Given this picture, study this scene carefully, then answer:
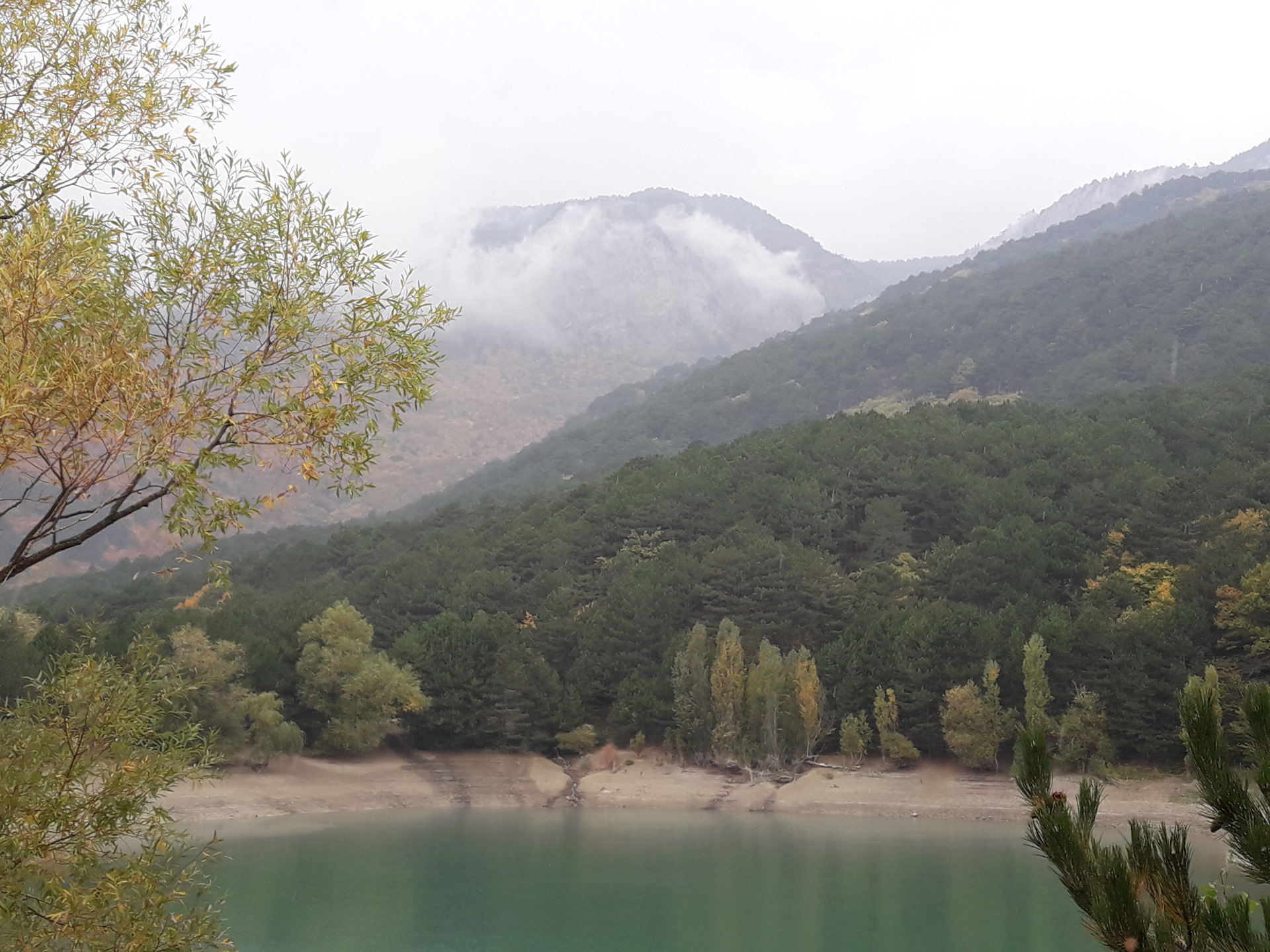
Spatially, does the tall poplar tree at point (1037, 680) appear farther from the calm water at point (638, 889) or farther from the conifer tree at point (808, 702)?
the conifer tree at point (808, 702)

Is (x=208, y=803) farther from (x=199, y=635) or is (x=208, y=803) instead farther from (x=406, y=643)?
(x=406, y=643)

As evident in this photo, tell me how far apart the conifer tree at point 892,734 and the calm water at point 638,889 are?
438 cm

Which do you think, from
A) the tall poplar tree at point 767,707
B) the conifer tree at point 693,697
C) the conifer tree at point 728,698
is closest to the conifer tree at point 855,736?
the tall poplar tree at point 767,707

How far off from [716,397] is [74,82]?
138 metres

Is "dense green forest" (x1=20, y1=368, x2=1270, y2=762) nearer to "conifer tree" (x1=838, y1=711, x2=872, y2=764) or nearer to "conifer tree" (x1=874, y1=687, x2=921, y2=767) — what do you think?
"conifer tree" (x1=874, y1=687, x2=921, y2=767)

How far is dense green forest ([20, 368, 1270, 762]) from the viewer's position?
162ft

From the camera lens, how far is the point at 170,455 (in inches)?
232

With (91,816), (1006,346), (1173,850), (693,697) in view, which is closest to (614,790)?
(693,697)

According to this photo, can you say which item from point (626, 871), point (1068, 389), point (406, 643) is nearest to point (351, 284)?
point (626, 871)

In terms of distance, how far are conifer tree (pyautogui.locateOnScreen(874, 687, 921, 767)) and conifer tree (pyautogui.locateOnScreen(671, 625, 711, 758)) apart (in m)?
8.43

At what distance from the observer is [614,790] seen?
51625 mm

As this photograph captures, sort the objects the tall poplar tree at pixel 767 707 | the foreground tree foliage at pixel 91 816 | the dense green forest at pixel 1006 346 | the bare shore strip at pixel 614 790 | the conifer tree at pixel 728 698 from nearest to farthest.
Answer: the foreground tree foliage at pixel 91 816
the bare shore strip at pixel 614 790
the tall poplar tree at pixel 767 707
the conifer tree at pixel 728 698
the dense green forest at pixel 1006 346

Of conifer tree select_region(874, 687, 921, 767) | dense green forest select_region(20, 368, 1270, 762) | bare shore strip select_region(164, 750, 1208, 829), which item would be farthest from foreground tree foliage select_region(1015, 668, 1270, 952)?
conifer tree select_region(874, 687, 921, 767)

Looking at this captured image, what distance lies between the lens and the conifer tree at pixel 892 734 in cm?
4897
